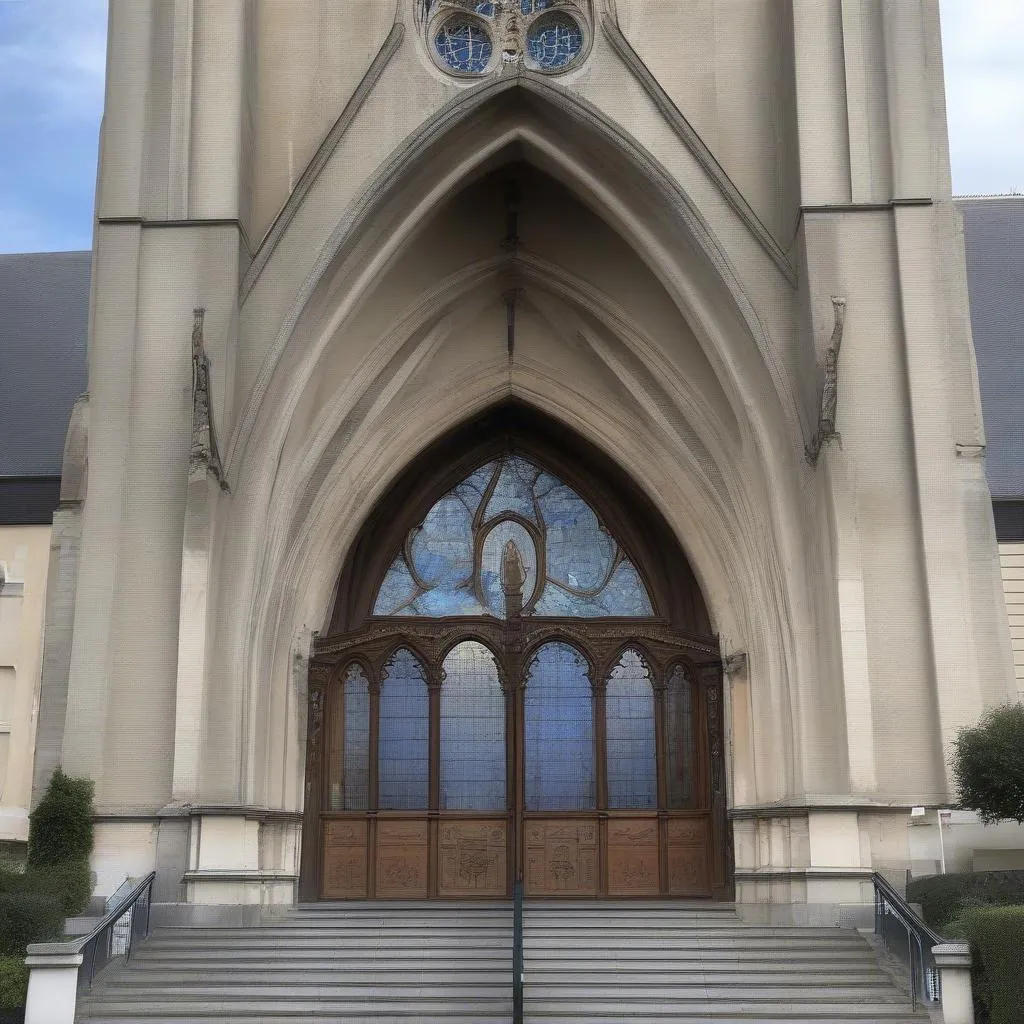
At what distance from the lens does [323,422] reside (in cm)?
1792

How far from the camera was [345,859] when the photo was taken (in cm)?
1838

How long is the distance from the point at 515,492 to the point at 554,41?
568 cm

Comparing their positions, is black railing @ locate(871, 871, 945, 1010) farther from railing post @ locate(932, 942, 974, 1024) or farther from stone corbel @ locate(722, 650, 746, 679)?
stone corbel @ locate(722, 650, 746, 679)

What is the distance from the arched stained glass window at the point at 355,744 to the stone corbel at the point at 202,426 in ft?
12.9

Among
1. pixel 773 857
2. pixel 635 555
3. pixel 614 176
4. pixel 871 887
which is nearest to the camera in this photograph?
pixel 871 887

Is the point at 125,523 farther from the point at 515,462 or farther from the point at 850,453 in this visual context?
the point at 850,453

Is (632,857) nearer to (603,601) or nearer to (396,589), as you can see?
(603,601)

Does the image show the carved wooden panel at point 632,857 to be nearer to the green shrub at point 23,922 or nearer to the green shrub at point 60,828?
the green shrub at point 60,828

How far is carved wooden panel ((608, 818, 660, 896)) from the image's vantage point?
1820 cm

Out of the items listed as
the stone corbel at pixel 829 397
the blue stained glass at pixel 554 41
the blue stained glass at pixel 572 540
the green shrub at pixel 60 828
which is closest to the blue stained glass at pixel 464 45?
the blue stained glass at pixel 554 41

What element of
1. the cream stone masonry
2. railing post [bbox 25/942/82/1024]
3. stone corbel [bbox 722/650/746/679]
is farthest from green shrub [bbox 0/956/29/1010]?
stone corbel [bbox 722/650/746/679]

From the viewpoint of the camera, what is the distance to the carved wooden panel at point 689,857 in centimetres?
1822

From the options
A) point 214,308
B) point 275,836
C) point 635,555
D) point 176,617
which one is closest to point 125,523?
point 176,617

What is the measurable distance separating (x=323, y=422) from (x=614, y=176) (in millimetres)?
4414
